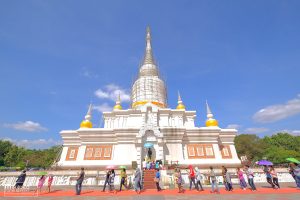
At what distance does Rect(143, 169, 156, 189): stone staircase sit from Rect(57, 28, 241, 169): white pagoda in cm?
667

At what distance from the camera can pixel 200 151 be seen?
27750 mm

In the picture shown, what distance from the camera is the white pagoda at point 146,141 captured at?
25688 mm

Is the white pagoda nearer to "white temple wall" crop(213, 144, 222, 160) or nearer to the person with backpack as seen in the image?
"white temple wall" crop(213, 144, 222, 160)

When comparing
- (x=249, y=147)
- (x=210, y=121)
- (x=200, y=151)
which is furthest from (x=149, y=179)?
(x=249, y=147)

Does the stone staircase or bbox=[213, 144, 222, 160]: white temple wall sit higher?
bbox=[213, 144, 222, 160]: white temple wall

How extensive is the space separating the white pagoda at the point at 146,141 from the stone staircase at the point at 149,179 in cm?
667

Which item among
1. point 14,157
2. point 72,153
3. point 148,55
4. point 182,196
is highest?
point 148,55

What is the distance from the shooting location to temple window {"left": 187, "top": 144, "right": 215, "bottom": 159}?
89.4ft

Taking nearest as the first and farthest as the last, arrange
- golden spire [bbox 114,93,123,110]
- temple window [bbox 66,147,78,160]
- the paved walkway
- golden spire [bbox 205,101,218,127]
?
1. the paved walkway
2. temple window [bbox 66,147,78,160]
3. golden spire [bbox 205,101,218,127]
4. golden spire [bbox 114,93,123,110]

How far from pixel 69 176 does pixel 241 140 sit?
1814 inches

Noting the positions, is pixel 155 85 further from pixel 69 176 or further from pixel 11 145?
pixel 11 145

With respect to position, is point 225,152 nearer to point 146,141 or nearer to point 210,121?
point 210,121

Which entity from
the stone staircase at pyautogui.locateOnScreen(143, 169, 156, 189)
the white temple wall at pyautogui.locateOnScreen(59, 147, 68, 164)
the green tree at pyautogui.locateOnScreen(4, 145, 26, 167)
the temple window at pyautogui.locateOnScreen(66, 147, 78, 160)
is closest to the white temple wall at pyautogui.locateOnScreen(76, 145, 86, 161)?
the temple window at pyautogui.locateOnScreen(66, 147, 78, 160)

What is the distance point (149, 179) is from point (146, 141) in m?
9.04
